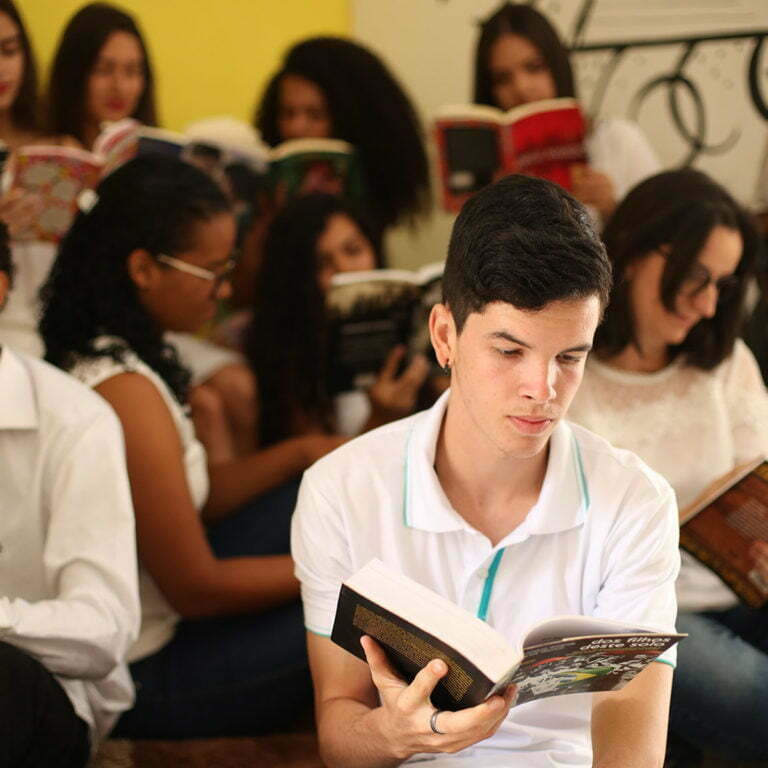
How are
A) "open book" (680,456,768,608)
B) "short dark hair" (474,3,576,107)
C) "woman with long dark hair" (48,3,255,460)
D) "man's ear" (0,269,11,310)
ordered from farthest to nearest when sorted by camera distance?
1. "short dark hair" (474,3,576,107)
2. "woman with long dark hair" (48,3,255,460)
3. "open book" (680,456,768,608)
4. "man's ear" (0,269,11,310)

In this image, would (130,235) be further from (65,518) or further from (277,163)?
(277,163)

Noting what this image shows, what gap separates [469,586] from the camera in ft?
4.15

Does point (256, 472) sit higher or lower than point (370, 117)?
lower

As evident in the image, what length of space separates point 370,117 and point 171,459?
159cm

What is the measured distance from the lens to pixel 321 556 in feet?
4.25

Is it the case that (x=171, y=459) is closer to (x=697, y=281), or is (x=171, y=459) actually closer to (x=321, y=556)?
(x=321, y=556)

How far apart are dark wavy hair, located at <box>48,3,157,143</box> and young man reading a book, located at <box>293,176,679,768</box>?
1593 millimetres

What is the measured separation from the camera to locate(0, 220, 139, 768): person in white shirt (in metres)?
1.37

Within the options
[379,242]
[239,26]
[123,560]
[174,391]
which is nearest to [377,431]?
[123,560]

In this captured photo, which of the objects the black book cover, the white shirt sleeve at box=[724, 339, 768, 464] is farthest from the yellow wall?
the black book cover

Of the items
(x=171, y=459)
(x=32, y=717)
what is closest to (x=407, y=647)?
(x=32, y=717)

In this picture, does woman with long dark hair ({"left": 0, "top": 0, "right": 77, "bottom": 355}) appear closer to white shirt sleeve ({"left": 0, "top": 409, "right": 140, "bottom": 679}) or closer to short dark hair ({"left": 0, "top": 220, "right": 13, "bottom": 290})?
short dark hair ({"left": 0, "top": 220, "right": 13, "bottom": 290})

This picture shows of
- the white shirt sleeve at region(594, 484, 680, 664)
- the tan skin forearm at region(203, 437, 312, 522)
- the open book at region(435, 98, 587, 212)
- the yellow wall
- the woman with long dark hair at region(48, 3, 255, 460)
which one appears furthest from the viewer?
the yellow wall

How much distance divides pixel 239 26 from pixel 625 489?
2.45 m
